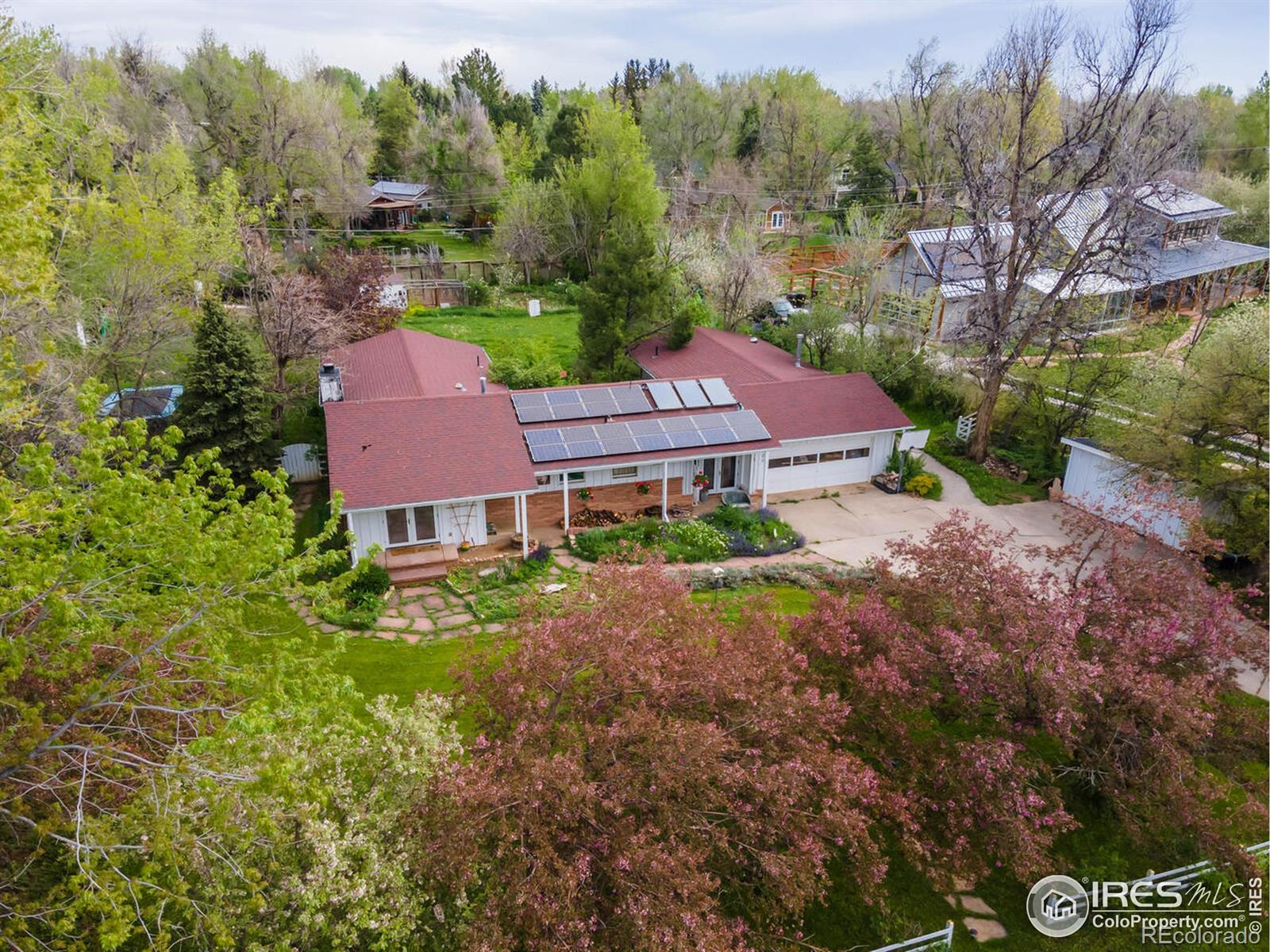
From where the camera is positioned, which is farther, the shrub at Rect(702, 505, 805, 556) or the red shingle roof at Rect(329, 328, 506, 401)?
the red shingle roof at Rect(329, 328, 506, 401)

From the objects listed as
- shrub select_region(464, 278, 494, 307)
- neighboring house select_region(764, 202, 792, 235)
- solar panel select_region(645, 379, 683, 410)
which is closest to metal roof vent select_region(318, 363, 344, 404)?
solar panel select_region(645, 379, 683, 410)

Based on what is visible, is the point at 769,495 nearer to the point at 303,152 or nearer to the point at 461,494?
the point at 461,494

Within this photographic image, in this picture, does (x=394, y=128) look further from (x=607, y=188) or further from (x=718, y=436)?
(x=718, y=436)

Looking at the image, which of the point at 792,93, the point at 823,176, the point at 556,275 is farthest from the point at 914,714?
the point at 792,93

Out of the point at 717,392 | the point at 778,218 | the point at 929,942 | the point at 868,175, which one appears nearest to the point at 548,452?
the point at 717,392

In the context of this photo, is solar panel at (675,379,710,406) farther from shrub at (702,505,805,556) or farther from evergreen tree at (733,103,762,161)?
evergreen tree at (733,103,762,161)

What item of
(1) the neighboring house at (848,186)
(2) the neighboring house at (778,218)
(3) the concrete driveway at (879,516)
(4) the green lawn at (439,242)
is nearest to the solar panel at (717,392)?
(3) the concrete driveway at (879,516)
